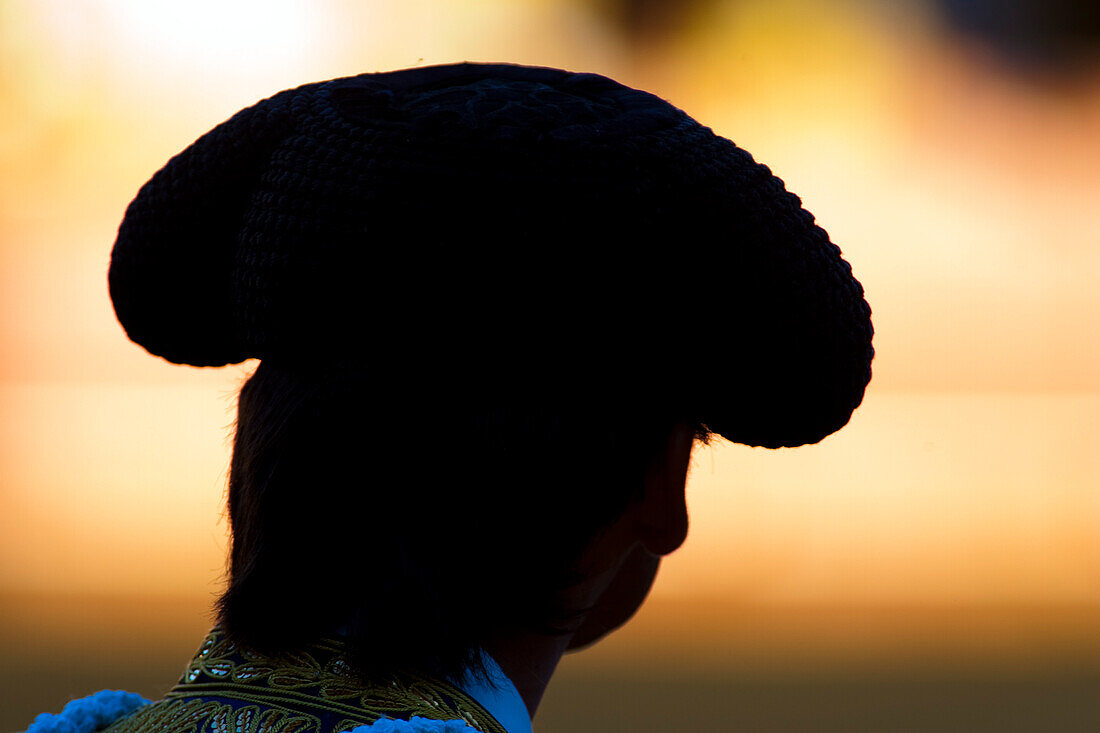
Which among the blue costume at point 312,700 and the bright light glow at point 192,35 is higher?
the bright light glow at point 192,35

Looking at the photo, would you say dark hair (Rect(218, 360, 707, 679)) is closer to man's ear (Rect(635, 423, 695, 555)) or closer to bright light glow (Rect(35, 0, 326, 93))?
man's ear (Rect(635, 423, 695, 555))

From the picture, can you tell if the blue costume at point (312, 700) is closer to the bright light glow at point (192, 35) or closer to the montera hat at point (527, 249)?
the montera hat at point (527, 249)

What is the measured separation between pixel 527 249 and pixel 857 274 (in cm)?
379

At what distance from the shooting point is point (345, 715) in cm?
65

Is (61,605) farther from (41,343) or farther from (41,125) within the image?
(41,125)

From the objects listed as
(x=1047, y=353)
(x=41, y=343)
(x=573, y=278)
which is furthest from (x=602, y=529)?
(x=1047, y=353)

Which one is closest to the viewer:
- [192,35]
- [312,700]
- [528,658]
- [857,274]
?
[312,700]

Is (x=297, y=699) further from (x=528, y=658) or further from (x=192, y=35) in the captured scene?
(x=192, y=35)

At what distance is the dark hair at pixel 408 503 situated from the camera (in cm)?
68

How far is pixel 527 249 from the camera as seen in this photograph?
26.0 inches

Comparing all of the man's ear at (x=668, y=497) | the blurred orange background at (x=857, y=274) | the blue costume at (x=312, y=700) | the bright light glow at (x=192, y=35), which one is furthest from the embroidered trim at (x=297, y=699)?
the bright light glow at (x=192, y=35)

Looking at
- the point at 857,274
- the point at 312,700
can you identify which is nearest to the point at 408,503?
the point at 312,700

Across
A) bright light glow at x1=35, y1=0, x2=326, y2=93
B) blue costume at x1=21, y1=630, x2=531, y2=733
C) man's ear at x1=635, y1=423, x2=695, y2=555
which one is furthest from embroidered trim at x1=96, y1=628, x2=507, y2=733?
bright light glow at x1=35, y1=0, x2=326, y2=93

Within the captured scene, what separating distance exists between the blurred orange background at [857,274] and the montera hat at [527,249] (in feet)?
10.5
